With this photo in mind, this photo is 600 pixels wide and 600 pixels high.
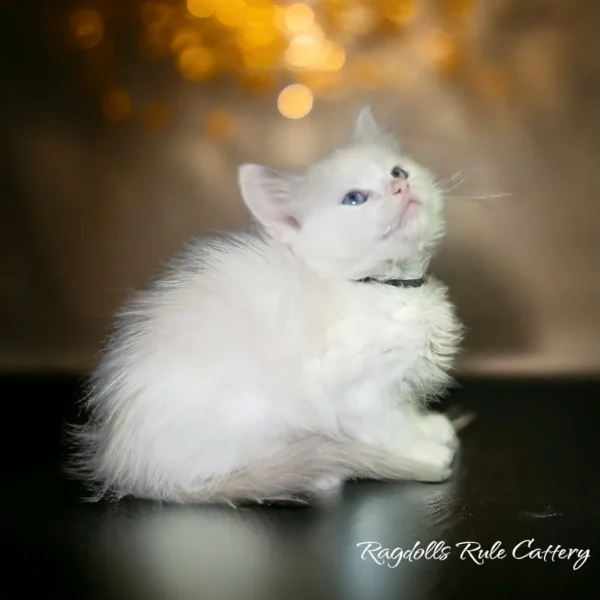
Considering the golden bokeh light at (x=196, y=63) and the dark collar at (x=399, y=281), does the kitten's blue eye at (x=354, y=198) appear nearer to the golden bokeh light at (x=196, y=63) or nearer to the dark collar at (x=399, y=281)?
the dark collar at (x=399, y=281)

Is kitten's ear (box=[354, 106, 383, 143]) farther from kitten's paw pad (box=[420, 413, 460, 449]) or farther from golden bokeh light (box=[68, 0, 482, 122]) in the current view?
kitten's paw pad (box=[420, 413, 460, 449])

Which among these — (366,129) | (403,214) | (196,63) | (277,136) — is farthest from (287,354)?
(196,63)

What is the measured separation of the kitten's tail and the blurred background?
0.52 metres

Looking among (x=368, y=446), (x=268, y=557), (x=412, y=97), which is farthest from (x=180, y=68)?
(x=268, y=557)

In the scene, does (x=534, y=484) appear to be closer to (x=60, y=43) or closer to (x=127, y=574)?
(x=127, y=574)

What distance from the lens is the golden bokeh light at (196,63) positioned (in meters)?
1.44

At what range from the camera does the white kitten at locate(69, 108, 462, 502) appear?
928mm

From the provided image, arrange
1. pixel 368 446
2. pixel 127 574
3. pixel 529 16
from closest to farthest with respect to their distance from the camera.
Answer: pixel 127 574 < pixel 368 446 < pixel 529 16

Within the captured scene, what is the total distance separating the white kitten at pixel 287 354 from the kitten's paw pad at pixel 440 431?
2cm

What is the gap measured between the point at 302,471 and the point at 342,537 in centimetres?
10

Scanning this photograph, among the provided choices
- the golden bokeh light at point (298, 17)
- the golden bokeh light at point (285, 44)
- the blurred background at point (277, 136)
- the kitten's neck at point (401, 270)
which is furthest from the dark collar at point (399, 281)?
the golden bokeh light at point (298, 17)

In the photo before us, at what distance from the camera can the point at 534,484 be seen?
97 centimetres

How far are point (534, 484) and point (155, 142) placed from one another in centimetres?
98

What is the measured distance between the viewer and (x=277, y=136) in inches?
57.5
